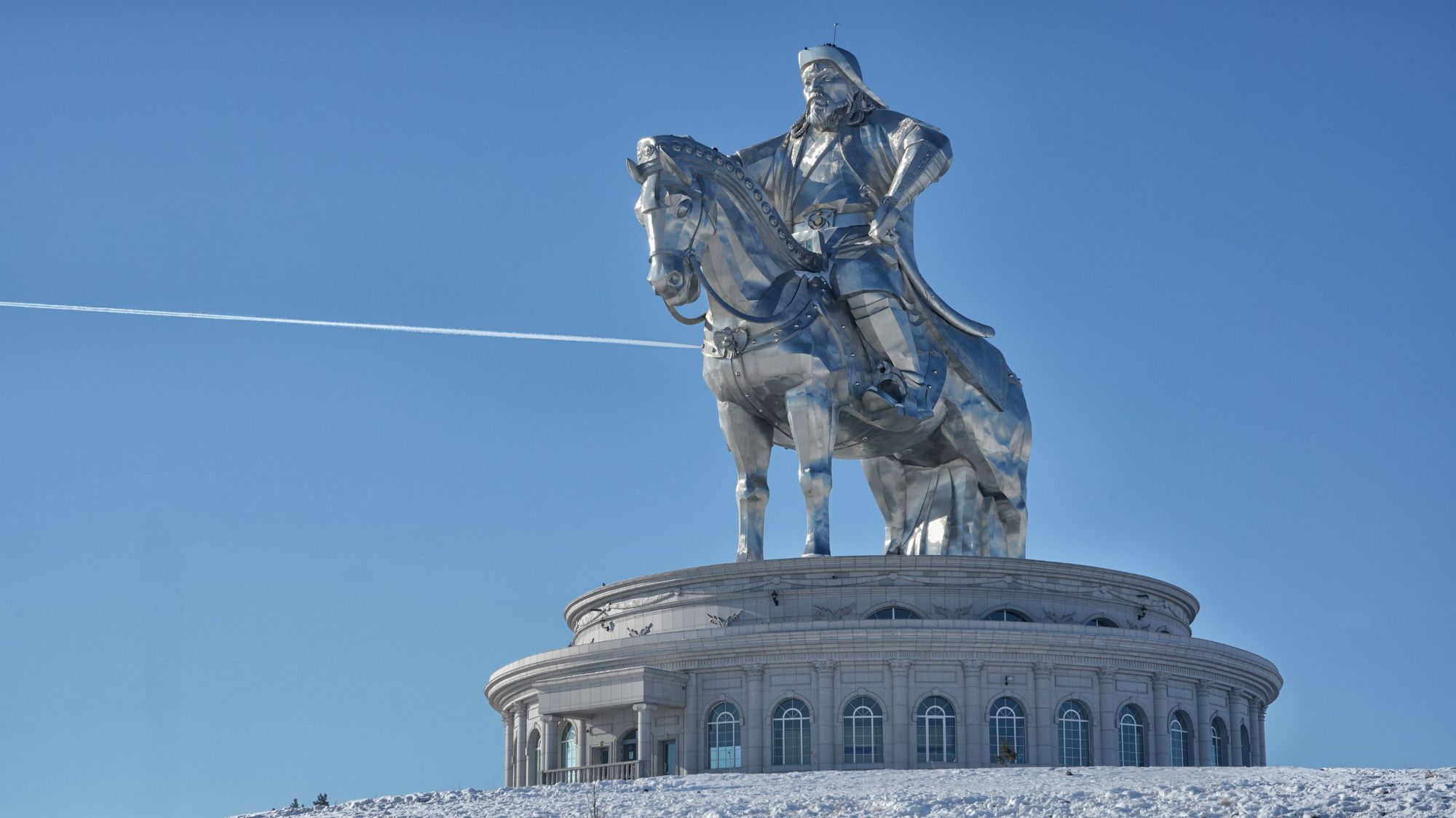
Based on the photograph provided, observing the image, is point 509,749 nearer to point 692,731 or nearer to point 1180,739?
point 692,731

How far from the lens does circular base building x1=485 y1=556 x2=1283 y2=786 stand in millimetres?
29219

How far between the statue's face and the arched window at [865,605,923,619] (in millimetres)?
8102

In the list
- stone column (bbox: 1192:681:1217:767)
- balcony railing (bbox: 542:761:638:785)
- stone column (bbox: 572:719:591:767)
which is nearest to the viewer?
balcony railing (bbox: 542:761:638:785)

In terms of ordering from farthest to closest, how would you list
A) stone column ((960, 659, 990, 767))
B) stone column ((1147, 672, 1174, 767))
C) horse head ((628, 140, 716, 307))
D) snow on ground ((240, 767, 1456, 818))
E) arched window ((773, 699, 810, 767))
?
stone column ((1147, 672, 1174, 767)) < arched window ((773, 699, 810, 767)) < stone column ((960, 659, 990, 767)) < horse head ((628, 140, 716, 307)) < snow on ground ((240, 767, 1456, 818))

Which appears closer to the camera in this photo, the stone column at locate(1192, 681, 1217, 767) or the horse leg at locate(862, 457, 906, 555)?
the stone column at locate(1192, 681, 1217, 767)

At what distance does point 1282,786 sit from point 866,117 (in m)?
14.8

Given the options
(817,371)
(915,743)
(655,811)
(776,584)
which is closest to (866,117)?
(817,371)

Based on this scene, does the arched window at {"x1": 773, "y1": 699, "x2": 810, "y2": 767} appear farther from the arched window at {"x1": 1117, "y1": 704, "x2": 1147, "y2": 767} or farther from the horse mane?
the horse mane

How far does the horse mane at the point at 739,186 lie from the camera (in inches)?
1123

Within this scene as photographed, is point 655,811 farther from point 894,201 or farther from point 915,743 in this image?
point 894,201

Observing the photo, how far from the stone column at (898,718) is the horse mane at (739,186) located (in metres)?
6.15

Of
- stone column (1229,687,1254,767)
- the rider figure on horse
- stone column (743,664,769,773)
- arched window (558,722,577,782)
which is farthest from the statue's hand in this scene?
stone column (1229,687,1254,767)

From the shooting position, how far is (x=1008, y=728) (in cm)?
2950

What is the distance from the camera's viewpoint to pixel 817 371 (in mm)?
29781
